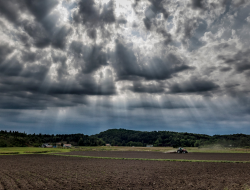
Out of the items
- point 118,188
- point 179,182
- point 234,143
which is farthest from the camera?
point 234,143

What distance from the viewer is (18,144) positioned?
195m

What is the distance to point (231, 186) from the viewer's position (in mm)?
22234

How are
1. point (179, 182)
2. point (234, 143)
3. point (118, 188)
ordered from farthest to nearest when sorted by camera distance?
point (234, 143), point (179, 182), point (118, 188)

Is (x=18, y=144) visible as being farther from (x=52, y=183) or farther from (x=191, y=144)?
(x=52, y=183)

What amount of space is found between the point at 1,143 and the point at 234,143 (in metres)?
196

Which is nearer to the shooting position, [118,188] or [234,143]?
[118,188]

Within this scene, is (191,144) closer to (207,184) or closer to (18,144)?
(18,144)

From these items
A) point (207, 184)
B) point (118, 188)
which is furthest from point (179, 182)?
point (118, 188)

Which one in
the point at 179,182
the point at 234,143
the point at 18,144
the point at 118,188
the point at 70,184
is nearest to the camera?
the point at 118,188

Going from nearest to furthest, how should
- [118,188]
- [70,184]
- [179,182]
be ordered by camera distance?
[118,188] < [70,184] < [179,182]

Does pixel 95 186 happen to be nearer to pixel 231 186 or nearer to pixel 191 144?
pixel 231 186

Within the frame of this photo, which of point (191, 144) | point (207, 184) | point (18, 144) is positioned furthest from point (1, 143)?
point (207, 184)

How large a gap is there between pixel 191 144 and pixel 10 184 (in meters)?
192

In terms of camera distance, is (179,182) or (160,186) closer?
(160,186)
